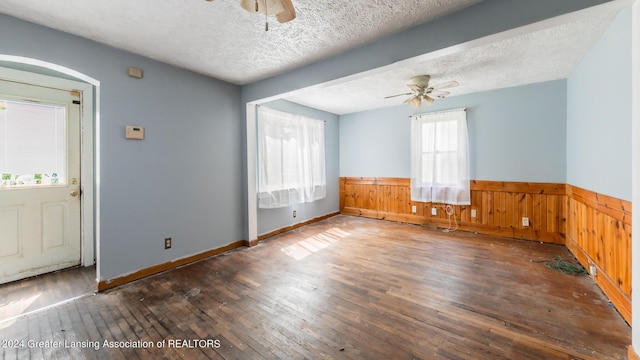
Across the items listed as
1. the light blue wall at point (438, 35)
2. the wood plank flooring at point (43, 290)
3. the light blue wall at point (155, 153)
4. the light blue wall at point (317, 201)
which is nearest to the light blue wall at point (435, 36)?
the light blue wall at point (438, 35)

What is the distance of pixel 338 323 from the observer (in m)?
1.90

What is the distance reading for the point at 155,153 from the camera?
280cm

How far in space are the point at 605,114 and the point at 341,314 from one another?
2.92m

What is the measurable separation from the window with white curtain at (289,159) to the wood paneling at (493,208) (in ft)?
4.50

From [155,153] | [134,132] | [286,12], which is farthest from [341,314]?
[134,132]

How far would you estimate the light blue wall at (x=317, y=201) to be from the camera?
4.20 metres

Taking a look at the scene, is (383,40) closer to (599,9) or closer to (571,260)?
(599,9)

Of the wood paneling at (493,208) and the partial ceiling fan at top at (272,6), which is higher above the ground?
the partial ceiling fan at top at (272,6)

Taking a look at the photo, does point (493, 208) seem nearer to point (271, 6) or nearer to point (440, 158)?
point (440, 158)

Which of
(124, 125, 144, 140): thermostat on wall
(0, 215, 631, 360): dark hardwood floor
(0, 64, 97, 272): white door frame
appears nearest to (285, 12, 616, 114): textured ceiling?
(124, 125, 144, 140): thermostat on wall

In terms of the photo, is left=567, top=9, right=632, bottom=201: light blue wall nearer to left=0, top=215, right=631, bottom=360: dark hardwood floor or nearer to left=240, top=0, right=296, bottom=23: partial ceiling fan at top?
left=0, top=215, right=631, bottom=360: dark hardwood floor

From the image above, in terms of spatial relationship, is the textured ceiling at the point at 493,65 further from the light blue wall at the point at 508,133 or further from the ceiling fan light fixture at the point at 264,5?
the ceiling fan light fixture at the point at 264,5

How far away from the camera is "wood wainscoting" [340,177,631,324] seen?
6.68 ft

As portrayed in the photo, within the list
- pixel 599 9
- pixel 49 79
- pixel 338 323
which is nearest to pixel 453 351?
pixel 338 323
